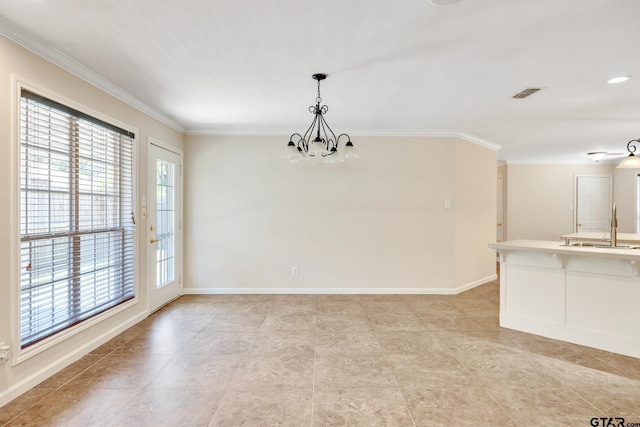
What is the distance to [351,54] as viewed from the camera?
238cm

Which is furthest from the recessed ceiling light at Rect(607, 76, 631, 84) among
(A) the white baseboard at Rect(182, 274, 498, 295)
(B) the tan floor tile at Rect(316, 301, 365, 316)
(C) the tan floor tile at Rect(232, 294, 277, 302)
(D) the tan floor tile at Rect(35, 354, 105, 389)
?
(D) the tan floor tile at Rect(35, 354, 105, 389)

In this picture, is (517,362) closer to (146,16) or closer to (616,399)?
(616,399)

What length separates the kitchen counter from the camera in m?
2.71

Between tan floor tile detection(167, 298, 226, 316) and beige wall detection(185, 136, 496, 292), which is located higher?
beige wall detection(185, 136, 496, 292)

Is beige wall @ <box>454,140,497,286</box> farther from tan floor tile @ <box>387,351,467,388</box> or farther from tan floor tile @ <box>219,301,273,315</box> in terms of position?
tan floor tile @ <box>219,301,273,315</box>

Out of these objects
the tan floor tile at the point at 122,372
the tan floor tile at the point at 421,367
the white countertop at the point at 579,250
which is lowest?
the tan floor tile at the point at 122,372

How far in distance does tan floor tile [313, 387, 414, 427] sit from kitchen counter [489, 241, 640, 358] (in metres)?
1.96

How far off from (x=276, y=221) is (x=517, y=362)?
329 centimetres

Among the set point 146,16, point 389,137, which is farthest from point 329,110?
point 146,16

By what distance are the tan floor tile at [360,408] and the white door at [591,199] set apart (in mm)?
7602

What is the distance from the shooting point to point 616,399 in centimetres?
208

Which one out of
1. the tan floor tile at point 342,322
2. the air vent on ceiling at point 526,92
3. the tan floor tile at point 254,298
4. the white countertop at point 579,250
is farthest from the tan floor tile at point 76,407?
the air vent on ceiling at point 526,92

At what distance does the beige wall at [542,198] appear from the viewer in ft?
23.9

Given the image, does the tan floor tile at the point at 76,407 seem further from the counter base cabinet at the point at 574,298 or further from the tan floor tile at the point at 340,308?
the counter base cabinet at the point at 574,298
